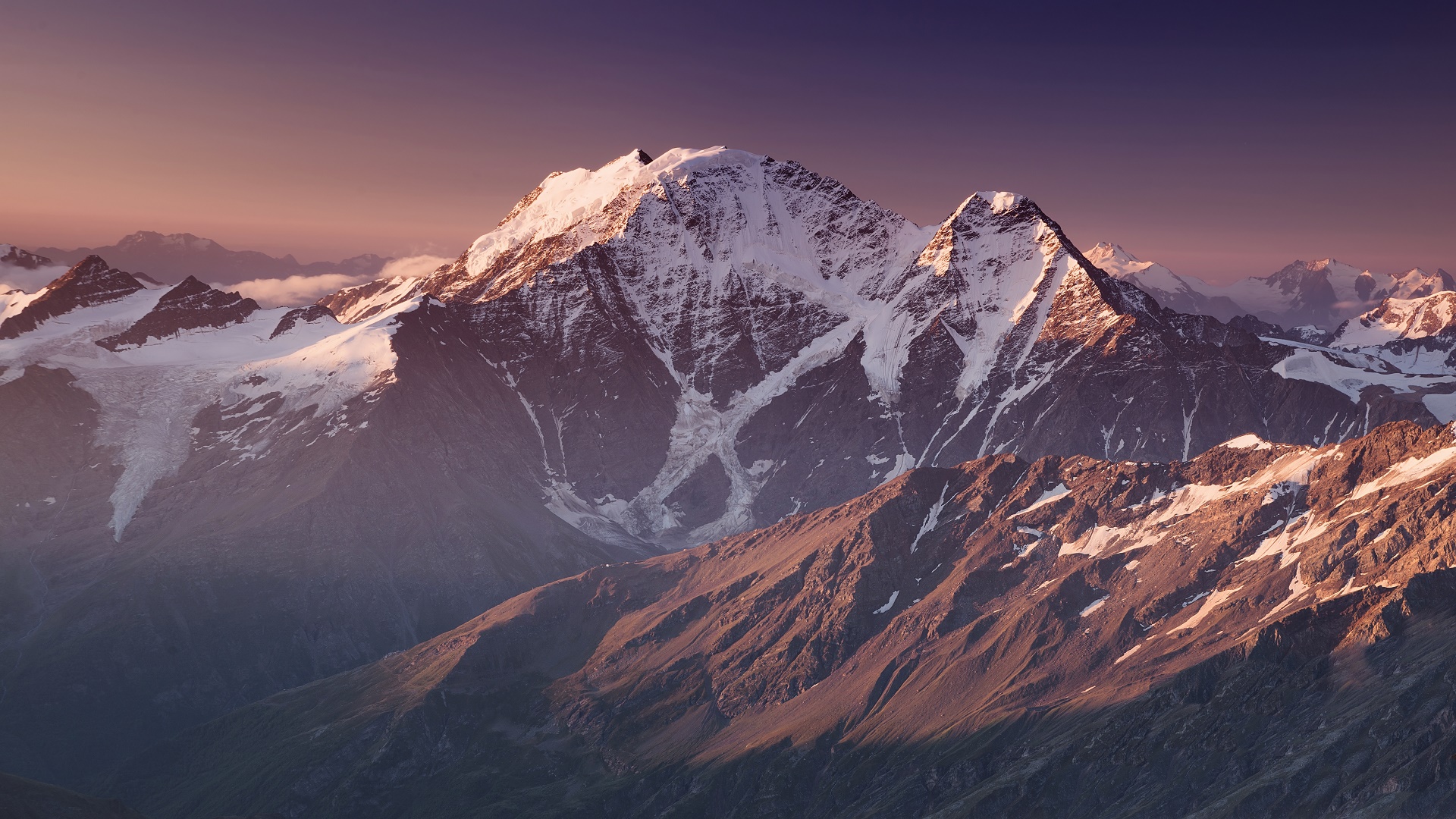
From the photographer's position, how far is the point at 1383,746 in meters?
200

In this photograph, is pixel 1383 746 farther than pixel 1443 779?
Yes

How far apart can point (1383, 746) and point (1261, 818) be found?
67.1ft

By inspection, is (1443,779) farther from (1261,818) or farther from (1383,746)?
(1261,818)

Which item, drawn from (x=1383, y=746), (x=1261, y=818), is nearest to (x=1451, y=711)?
(x=1383, y=746)

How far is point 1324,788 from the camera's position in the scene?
19875cm

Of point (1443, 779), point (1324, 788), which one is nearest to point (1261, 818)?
point (1324, 788)

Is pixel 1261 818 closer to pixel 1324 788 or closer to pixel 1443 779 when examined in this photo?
pixel 1324 788

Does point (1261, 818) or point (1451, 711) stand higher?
point (1451, 711)

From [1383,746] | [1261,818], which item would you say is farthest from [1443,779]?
[1261,818]

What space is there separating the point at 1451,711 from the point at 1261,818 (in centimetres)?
3034

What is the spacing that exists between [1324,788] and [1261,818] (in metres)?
9.97

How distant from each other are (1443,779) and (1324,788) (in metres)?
16.4

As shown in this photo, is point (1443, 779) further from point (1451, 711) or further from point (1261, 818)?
point (1261, 818)

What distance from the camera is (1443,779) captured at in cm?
18750
